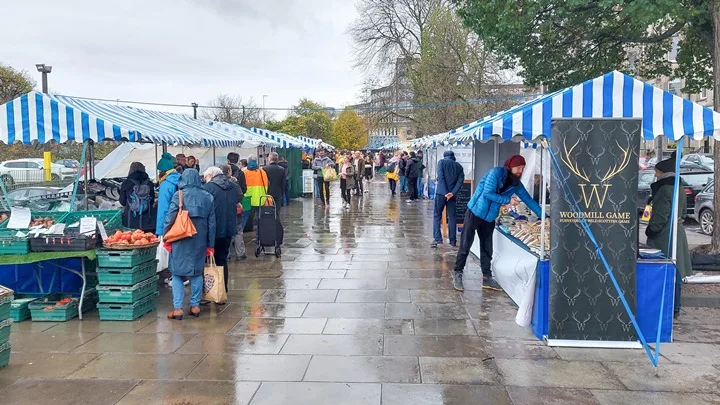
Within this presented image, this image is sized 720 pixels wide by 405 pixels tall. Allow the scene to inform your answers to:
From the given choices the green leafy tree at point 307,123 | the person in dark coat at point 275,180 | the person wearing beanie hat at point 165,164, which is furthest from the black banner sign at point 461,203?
the green leafy tree at point 307,123

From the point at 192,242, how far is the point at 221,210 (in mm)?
840

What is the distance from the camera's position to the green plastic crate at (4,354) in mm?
5125

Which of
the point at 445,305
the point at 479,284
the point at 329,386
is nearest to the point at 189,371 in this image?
the point at 329,386

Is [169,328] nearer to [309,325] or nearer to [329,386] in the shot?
[309,325]

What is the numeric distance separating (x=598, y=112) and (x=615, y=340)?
2.29 m

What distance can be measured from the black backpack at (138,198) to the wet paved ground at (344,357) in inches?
60.0

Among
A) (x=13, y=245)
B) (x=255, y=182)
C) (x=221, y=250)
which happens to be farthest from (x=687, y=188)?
(x=13, y=245)

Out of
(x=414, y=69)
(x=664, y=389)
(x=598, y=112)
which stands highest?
(x=414, y=69)

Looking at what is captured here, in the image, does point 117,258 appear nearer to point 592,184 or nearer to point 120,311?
point 120,311

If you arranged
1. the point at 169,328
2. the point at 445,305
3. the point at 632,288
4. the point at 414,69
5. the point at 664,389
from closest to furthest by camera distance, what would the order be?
the point at 664,389, the point at 632,288, the point at 169,328, the point at 445,305, the point at 414,69

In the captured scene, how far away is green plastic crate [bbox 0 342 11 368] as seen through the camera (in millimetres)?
5125

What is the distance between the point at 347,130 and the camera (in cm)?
6378

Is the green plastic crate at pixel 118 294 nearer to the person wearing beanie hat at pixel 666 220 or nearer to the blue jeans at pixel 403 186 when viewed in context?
the person wearing beanie hat at pixel 666 220

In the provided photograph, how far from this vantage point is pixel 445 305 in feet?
23.4
